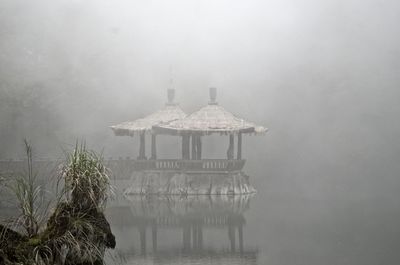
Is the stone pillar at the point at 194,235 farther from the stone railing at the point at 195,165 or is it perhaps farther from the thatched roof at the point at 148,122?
the thatched roof at the point at 148,122

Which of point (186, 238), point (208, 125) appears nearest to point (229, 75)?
point (208, 125)

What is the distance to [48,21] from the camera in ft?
121

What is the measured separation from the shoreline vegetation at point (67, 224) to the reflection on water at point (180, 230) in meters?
2.79

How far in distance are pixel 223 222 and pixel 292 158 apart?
58.9 ft

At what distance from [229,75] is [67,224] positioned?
29.0 m

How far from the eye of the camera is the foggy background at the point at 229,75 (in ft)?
109

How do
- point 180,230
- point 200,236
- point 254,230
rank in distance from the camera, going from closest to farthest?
point 200,236, point 254,230, point 180,230

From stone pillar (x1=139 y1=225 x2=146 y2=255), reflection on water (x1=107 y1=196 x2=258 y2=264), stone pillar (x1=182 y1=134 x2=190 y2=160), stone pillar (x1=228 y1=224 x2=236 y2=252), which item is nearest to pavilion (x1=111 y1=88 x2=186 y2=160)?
stone pillar (x1=182 y1=134 x2=190 y2=160)

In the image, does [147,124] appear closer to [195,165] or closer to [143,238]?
[195,165]

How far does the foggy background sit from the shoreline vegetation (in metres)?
20.6

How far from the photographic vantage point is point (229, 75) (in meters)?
37.8

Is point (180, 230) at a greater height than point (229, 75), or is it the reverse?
point (229, 75)

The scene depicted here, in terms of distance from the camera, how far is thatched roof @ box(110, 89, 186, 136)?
77.0 ft

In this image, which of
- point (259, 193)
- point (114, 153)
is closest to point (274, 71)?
point (114, 153)
